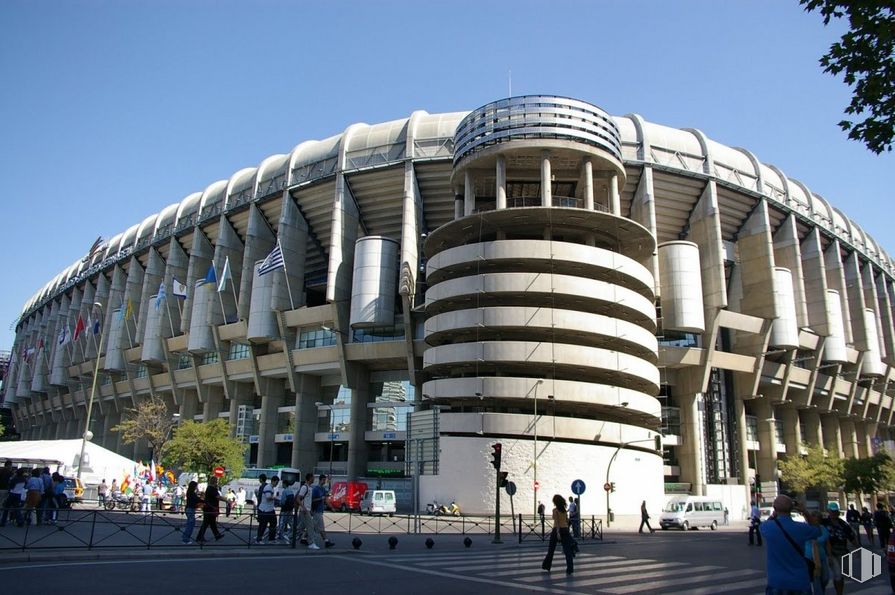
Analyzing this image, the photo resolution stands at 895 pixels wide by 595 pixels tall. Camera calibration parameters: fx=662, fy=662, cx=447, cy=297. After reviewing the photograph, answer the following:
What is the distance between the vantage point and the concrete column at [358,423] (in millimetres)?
57156

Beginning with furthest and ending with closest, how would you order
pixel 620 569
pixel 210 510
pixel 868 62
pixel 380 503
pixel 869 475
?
pixel 869 475 < pixel 380 503 < pixel 210 510 < pixel 620 569 < pixel 868 62

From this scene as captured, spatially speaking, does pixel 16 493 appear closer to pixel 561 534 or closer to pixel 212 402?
pixel 561 534

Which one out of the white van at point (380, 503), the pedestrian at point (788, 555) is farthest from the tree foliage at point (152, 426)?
the pedestrian at point (788, 555)

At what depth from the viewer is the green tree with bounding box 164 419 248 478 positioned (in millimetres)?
52469

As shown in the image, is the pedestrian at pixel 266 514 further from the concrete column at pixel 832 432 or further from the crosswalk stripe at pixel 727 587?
the concrete column at pixel 832 432

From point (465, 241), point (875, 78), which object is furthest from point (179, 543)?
point (465, 241)

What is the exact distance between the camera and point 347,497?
151ft

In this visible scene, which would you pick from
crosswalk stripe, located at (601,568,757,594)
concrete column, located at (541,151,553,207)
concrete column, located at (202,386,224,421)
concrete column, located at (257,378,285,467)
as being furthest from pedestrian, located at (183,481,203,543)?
concrete column, located at (202,386,224,421)

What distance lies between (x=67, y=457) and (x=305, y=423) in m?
26.4

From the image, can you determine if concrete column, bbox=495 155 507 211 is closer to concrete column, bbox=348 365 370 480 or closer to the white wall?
the white wall

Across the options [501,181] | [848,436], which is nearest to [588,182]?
[501,181]

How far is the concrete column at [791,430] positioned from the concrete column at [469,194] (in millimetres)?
40237

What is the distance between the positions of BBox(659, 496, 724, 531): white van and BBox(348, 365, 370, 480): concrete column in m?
27.3

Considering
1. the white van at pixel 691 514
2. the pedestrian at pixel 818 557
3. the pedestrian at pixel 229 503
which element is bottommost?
the white van at pixel 691 514
